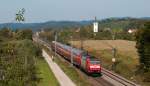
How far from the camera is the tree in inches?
2709

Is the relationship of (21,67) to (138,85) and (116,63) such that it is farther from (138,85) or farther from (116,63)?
(116,63)

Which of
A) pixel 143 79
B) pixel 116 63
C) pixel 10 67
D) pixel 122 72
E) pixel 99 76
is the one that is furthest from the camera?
pixel 116 63

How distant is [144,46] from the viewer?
230 ft

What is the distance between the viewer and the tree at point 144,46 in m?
68.8

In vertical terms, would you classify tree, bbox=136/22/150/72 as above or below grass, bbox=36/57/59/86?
above

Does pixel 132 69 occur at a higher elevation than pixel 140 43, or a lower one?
lower

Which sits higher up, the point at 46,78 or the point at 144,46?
the point at 144,46

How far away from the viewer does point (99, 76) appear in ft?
226

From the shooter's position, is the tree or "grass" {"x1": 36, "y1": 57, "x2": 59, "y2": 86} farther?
the tree

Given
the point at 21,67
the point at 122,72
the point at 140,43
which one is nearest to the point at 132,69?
the point at 122,72

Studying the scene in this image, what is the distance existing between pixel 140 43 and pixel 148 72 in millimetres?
6319

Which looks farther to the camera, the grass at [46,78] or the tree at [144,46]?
the tree at [144,46]

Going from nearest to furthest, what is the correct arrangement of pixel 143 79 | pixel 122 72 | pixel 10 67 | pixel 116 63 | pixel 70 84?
pixel 10 67
pixel 70 84
pixel 143 79
pixel 122 72
pixel 116 63

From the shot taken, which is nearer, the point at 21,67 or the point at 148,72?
the point at 21,67
